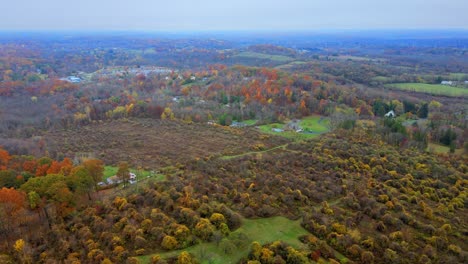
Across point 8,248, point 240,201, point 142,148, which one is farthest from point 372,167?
point 8,248

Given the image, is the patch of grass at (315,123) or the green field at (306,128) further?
the patch of grass at (315,123)

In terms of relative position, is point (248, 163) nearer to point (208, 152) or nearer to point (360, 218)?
point (208, 152)

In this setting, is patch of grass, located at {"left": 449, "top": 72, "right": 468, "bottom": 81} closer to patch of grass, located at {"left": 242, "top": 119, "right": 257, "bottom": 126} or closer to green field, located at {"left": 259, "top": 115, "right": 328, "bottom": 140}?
green field, located at {"left": 259, "top": 115, "right": 328, "bottom": 140}

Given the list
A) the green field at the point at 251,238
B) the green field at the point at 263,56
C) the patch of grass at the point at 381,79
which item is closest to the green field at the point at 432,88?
the patch of grass at the point at 381,79

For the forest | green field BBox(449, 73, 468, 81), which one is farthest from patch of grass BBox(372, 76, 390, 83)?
the forest

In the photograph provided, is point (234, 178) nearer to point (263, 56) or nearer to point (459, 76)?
point (459, 76)

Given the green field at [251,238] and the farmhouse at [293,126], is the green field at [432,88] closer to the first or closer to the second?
the farmhouse at [293,126]
